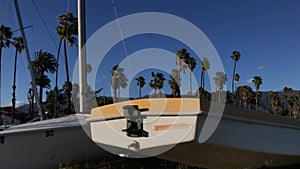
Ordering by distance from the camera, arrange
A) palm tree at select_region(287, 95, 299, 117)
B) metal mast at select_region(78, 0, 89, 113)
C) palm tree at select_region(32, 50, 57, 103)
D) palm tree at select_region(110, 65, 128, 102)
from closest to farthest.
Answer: metal mast at select_region(78, 0, 89, 113), palm tree at select_region(110, 65, 128, 102), palm tree at select_region(32, 50, 57, 103), palm tree at select_region(287, 95, 299, 117)

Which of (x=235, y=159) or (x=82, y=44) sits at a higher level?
(x=82, y=44)

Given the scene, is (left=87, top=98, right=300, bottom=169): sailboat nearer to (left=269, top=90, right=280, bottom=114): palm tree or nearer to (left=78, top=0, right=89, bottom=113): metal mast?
(left=78, top=0, right=89, bottom=113): metal mast

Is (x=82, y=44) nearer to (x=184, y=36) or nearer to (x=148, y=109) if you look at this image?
(x=184, y=36)

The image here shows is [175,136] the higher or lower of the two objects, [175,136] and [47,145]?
the higher

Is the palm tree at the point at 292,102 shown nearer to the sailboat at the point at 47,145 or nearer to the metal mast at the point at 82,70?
the metal mast at the point at 82,70

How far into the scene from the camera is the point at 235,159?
5.11 metres

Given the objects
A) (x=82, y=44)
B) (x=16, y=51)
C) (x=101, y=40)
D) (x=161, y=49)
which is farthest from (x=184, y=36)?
(x=16, y=51)

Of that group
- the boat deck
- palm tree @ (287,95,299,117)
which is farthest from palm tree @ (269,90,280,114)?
the boat deck

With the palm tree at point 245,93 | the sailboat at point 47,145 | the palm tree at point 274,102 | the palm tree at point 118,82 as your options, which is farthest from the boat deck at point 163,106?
the palm tree at point 274,102

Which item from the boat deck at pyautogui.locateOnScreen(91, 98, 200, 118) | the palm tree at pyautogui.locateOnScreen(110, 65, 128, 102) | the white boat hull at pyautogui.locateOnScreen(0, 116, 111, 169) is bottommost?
the white boat hull at pyautogui.locateOnScreen(0, 116, 111, 169)

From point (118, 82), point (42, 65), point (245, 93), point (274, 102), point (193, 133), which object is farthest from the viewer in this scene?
point (274, 102)

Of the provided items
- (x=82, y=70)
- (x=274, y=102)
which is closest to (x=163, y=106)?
(x=82, y=70)

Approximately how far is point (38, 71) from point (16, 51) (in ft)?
13.6

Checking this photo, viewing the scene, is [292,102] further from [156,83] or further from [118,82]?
[118,82]
